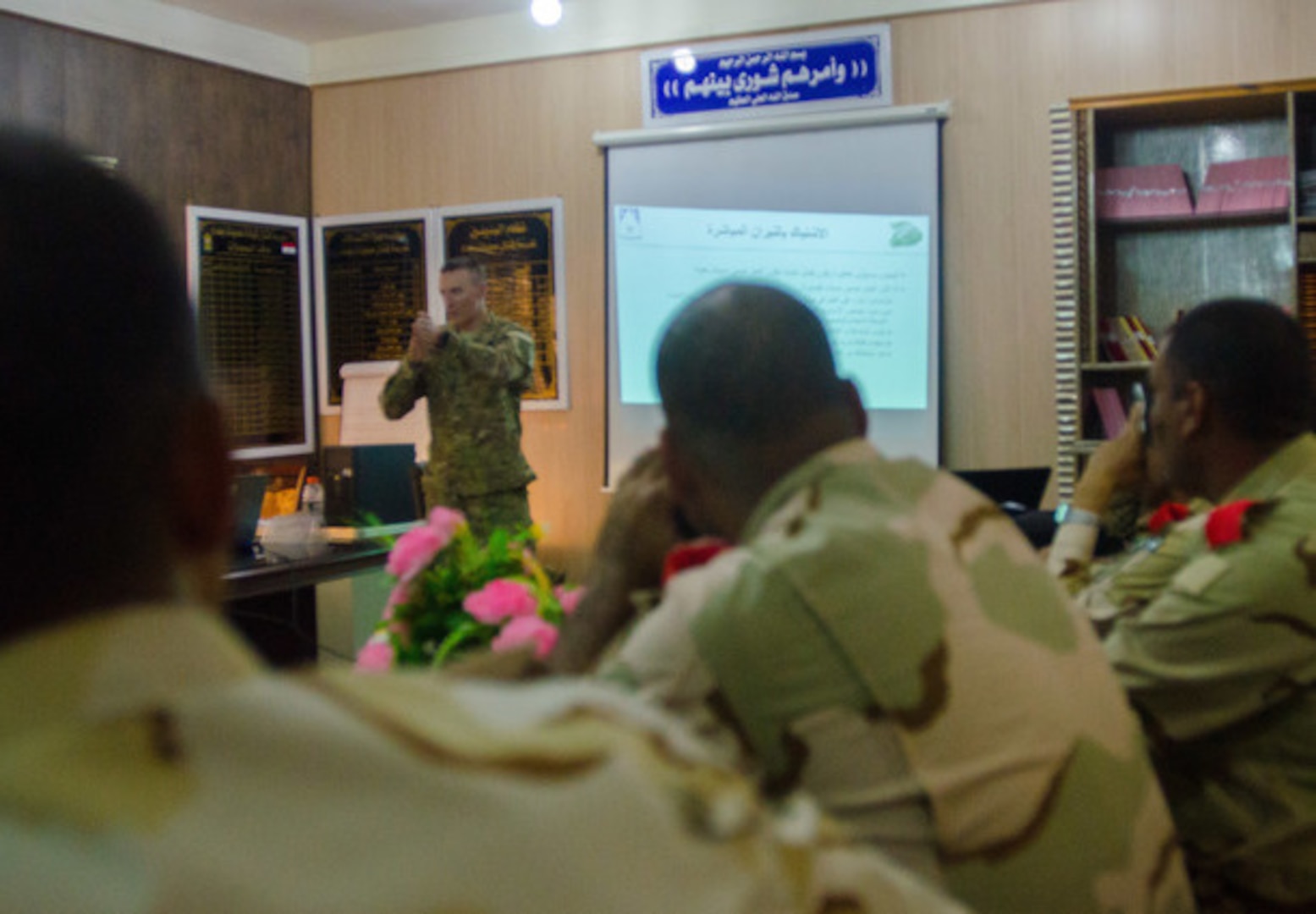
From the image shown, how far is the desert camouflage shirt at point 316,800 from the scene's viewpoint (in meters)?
0.40

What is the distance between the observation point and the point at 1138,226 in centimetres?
472

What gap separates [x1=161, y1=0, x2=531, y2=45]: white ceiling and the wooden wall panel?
25 cm

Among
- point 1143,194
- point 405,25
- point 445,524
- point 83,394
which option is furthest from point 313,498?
point 83,394

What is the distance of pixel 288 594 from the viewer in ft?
12.4

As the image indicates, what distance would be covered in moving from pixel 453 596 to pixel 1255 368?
112cm

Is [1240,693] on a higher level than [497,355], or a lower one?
lower

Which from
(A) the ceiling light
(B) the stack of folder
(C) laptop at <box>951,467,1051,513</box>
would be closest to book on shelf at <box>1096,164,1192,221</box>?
(B) the stack of folder

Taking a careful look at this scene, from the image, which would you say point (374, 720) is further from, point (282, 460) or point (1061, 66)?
point (282, 460)

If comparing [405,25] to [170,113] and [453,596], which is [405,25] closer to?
[170,113]

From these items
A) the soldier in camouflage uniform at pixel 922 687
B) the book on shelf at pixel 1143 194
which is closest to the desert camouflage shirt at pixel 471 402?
the book on shelf at pixel 1143 194

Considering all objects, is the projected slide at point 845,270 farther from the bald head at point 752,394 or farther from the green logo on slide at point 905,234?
the bald head at point 752,394

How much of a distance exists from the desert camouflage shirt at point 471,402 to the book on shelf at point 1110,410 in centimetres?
207

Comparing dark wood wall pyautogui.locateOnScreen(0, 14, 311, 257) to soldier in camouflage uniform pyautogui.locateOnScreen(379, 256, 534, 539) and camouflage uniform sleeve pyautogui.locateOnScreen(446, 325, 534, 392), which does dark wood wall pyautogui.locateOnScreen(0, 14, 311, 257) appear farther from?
camouflage uniform sleeve pyautogui.locateOnScreen(446, 325, 534, 392)

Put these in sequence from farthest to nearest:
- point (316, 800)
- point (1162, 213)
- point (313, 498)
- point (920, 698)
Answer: point (313, 498)
point (1162, 213)
point (920, 698)
point (316, 800)
